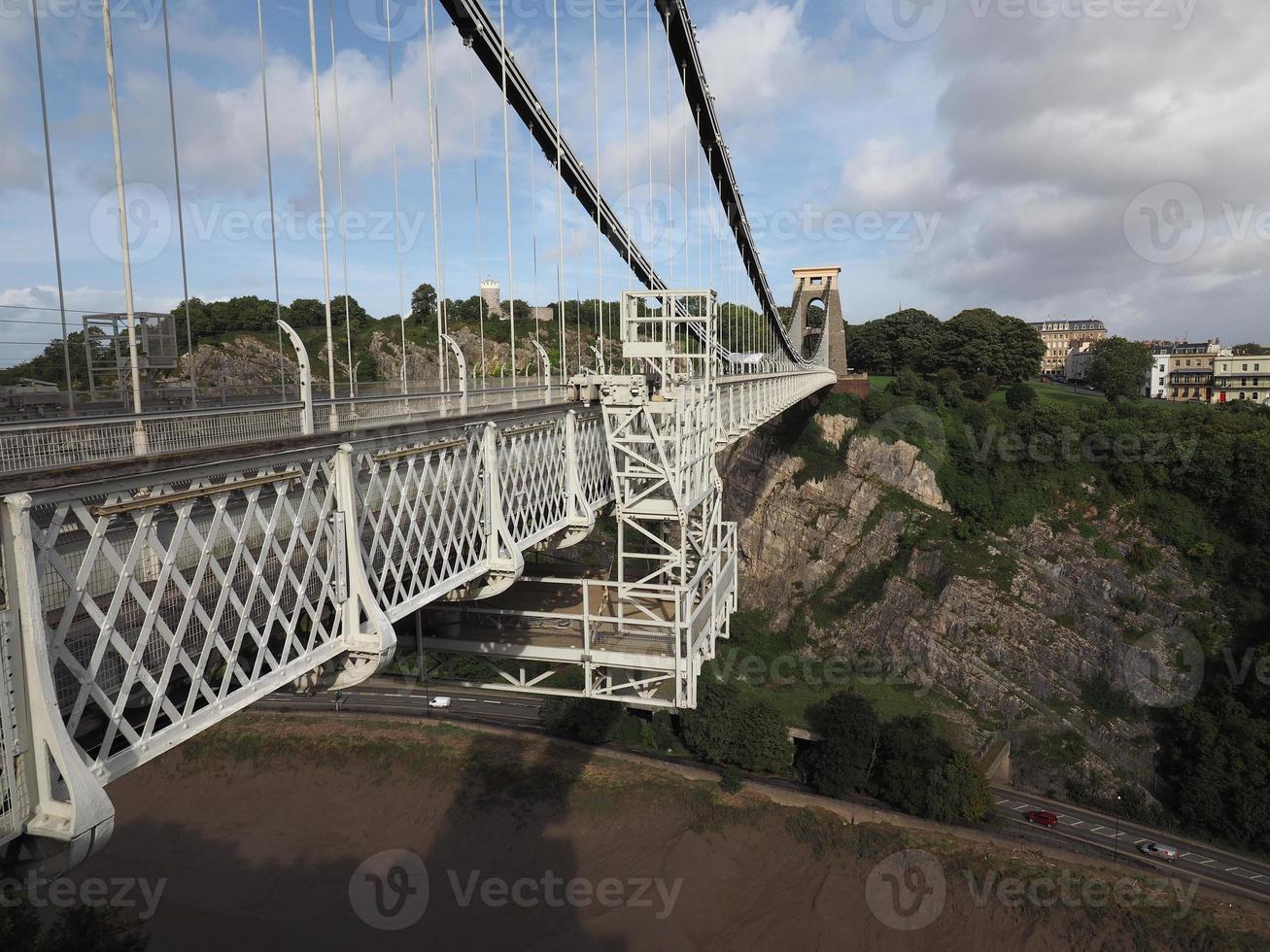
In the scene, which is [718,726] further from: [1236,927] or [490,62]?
[490,62]

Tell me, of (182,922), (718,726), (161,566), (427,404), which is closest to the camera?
(161,566)

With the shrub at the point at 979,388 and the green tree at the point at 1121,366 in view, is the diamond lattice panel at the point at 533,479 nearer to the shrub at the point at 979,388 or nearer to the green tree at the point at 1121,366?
the shrub at the point at 979,388

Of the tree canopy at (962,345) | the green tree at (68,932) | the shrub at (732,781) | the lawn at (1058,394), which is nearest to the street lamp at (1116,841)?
the shrub at (732,781)

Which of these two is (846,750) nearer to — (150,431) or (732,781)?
(732,781)

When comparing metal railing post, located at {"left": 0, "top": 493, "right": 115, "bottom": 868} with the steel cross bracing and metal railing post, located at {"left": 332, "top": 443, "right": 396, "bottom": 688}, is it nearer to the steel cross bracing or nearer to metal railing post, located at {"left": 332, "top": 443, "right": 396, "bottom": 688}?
the steel cross bracing

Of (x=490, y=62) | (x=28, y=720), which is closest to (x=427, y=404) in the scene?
(x=28, y=720)

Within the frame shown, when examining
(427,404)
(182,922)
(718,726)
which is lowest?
(182,922)

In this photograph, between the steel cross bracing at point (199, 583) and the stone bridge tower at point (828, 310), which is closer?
the steel cross bracing at point (199, 583)

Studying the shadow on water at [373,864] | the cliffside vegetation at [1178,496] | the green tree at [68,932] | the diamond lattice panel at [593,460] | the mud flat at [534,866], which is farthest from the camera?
the cliffside vegetation at [1178,496]
